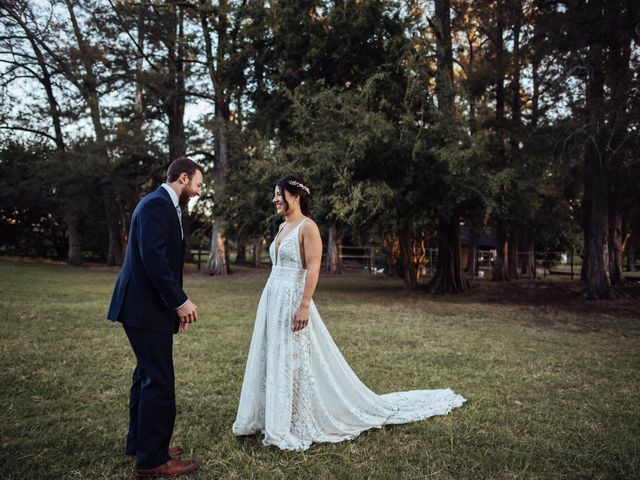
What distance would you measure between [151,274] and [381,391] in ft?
10.5

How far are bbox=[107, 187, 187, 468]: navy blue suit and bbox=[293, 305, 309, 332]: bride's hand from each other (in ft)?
3.35

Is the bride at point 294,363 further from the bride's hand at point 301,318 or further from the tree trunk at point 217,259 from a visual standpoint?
the tree trunk at point 217,259

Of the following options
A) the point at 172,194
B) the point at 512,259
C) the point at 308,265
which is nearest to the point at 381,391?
the point at 308,265

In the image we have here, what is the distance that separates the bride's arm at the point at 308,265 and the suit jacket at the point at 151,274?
1038mm

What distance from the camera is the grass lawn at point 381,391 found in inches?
141

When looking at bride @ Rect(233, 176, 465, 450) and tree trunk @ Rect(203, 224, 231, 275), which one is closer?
bride @ Rect(233, 176, 465, 450)

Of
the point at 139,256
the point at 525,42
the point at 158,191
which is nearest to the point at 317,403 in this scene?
the point at 139,256

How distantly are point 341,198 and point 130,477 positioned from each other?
10.1m

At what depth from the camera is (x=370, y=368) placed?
6348mm

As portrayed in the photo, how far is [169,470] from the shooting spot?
3352 millimetres

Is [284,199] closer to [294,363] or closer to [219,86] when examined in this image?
[294,363]

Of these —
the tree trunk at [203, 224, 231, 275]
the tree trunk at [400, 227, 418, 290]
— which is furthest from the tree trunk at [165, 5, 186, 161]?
the tree trunk at [400, 227, 418, 290]

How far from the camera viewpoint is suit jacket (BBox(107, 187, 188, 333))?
127 inches

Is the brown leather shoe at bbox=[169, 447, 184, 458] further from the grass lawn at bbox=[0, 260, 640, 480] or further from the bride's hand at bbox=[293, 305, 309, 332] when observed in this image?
the bride's hand at bbox=[293, 305, 309, 332]
